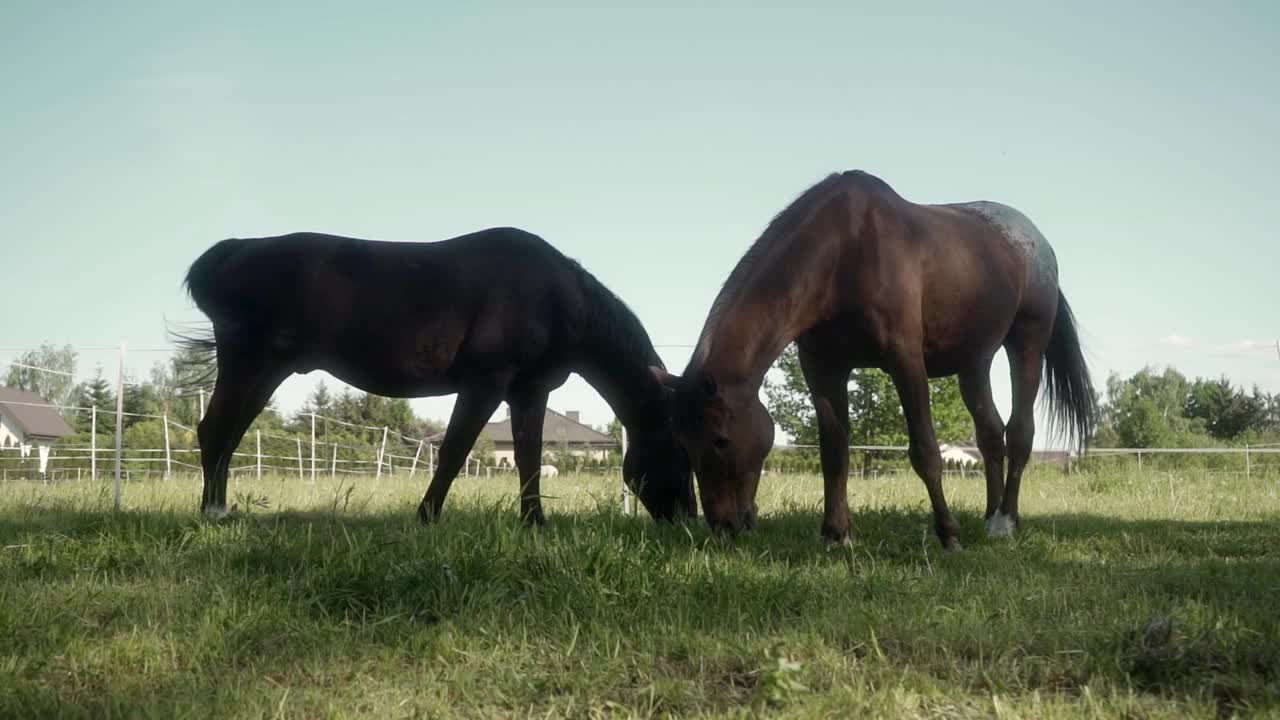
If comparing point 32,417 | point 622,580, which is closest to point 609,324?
point 622,580

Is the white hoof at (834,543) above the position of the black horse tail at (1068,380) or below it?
below

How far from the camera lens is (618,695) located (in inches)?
105

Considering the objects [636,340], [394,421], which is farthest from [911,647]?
[394,421]

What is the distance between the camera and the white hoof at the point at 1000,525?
6227mm

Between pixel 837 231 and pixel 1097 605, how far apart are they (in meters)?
2.62

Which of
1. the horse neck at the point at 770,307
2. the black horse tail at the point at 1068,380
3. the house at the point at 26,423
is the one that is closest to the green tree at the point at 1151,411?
the black horse tail at the point at 1068,380

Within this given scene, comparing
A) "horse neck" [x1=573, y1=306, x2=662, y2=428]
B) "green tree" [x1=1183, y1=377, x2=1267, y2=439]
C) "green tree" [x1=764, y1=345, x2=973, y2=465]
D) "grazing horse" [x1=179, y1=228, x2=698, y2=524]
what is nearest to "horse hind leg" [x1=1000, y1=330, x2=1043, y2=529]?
"grazing horse" [x1=179, y1=228, x2=698, y2=524]

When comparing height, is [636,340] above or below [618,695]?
above

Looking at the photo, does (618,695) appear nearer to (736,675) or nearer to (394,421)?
(736,675)

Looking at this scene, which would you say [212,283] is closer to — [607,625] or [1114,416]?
[607,625]

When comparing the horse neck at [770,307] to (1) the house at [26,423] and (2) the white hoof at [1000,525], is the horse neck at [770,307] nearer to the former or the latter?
(2) the white hoof at [1000,525]

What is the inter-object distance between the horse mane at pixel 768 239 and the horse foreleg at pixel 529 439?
1.59 meters

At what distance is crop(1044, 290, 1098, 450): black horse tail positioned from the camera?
303 inches

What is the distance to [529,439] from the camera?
632 cm
